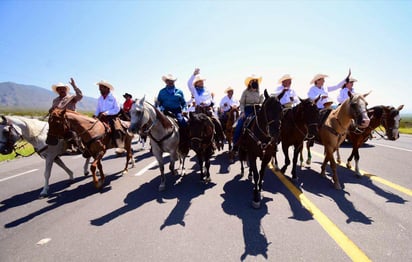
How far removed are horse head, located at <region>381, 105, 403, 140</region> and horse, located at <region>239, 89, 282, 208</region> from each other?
3800mm

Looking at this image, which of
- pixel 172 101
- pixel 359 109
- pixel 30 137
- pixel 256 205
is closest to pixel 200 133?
pixel 172 101

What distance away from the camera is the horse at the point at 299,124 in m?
5.04

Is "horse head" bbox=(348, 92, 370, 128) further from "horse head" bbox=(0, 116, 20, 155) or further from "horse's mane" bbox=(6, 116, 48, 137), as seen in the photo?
"horse head" bbox=(0, 116, 20, 155)

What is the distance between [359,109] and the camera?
4.63 metres

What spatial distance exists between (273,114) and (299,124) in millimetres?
1909

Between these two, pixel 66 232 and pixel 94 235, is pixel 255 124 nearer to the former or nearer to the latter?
pixel 94 235

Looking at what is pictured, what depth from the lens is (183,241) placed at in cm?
299

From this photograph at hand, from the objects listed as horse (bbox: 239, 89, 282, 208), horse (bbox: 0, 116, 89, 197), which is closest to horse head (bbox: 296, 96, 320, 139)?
horse (bbox: 239, 89, 282, 208)

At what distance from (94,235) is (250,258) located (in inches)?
99.4

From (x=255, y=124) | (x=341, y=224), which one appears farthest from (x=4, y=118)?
(x=341, y=224)

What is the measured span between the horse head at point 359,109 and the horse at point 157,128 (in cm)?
455

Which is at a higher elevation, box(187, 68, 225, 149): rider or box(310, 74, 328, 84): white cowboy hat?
box(310, 74, 328, 84): white cowboy hat

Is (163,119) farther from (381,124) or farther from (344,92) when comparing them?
(344,92)

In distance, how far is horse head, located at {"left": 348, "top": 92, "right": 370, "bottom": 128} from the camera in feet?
14.8
